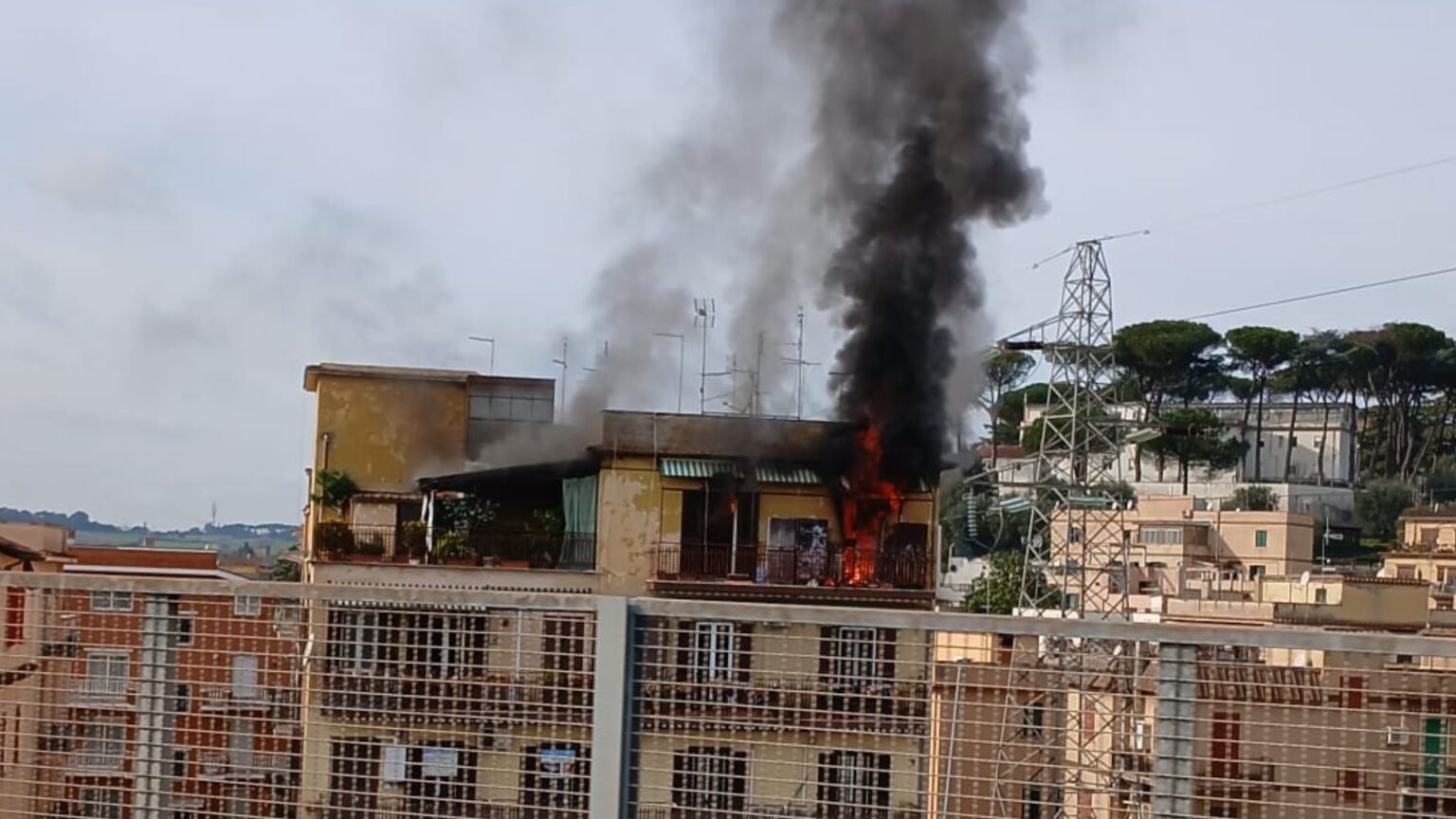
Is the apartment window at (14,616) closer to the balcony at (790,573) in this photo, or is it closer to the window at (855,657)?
the window at (855,657)

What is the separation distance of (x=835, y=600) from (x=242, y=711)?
2648 centimetres

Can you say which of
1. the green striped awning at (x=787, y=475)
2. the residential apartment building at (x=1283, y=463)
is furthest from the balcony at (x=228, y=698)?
the residential apartment building at (x=1283, y=463)

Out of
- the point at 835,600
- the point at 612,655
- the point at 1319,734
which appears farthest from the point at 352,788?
the point at 835,600

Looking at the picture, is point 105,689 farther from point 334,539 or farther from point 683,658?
point 334,539

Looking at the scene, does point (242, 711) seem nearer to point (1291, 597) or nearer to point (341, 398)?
point (341, 398)

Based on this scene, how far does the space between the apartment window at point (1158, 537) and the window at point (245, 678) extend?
60.8 m

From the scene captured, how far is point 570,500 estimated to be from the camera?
3425 centimetres

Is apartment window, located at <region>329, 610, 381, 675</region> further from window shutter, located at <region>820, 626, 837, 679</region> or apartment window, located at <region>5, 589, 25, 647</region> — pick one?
window shutter, located at <region>820, 626, 837, 679</region>

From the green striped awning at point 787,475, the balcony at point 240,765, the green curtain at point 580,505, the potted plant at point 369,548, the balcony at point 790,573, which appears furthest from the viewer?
the green striped awning at point 787,475

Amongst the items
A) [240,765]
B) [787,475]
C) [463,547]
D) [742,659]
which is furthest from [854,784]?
[787,475]

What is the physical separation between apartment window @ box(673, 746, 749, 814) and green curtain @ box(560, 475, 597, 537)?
2836 cm

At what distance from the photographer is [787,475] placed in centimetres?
3519

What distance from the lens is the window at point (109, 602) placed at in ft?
18.2

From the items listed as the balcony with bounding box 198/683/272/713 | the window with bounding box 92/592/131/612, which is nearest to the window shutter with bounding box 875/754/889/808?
the balcony with bounding box 198/683/272/713
